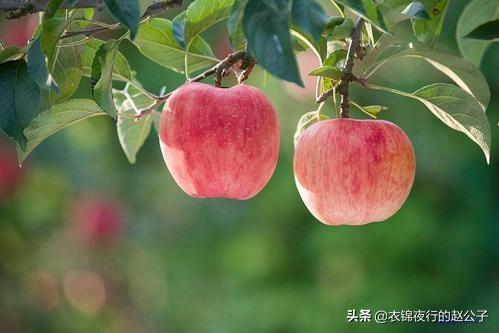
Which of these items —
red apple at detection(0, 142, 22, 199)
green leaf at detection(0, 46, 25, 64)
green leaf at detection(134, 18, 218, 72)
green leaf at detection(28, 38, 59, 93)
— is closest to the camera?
green leaf at detection(28, 38, 59, 93)

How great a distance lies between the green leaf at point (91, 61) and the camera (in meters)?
0.85

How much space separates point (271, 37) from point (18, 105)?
0.87 ft

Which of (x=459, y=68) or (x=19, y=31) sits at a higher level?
(x=459, y=68)

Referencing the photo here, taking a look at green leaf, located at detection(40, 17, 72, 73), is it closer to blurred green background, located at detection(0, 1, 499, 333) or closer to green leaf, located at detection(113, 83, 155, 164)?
green leaf, located at detection(113, 83, 155, 164)

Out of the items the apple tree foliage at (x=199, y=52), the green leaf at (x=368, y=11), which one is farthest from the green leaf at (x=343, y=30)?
the green leaf at (x=368, y=11)

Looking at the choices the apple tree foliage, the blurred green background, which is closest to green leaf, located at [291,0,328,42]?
the apple tree foliage

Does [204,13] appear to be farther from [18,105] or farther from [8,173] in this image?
[8,173]

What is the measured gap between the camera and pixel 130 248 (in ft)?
8.91

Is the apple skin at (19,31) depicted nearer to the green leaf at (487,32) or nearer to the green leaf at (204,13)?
the green leaf at (204,13)

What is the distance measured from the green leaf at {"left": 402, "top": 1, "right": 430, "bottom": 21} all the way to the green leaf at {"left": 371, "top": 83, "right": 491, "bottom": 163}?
0.23 ft

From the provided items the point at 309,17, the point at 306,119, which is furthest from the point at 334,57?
the point at 309,17

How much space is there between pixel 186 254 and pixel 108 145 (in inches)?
16.6

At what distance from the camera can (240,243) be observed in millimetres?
2547

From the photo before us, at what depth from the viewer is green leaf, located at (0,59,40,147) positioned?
0.71 m
